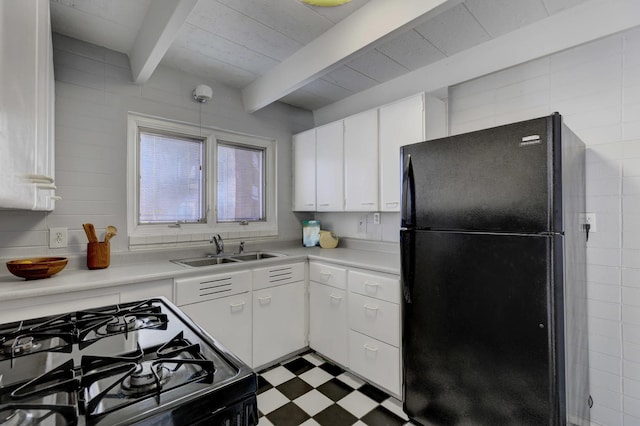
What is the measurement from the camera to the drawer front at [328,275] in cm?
229

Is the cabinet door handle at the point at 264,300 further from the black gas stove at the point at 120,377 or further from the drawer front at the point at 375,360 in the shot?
the black gas stove at the point at 120,377

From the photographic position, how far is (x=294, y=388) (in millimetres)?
2113

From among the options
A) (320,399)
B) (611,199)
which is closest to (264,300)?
(320,399)

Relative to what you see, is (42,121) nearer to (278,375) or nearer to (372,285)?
(372,285)

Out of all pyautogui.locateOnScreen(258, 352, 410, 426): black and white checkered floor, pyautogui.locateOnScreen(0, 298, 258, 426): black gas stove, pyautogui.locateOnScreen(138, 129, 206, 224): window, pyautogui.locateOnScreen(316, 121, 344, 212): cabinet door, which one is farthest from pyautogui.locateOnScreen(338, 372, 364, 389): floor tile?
pyautogui.locateOnScreen(138, 129, 206, 224): window

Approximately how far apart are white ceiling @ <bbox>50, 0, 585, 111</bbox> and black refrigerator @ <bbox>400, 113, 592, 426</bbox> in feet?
2.46

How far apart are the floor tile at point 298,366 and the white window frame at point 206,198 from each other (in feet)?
3.80

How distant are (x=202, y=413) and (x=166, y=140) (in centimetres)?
237

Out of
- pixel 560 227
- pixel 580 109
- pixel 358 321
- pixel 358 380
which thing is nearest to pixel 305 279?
pixel 358 321

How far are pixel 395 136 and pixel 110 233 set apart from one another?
213 cm

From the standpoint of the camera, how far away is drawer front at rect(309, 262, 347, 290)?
2.29m

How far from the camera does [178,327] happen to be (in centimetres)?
99

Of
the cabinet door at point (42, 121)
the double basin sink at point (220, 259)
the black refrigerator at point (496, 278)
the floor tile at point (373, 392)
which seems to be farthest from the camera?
the double basin sink at point (220, 259)

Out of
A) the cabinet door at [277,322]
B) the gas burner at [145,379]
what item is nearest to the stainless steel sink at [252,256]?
the cabinet door at [277,322]
